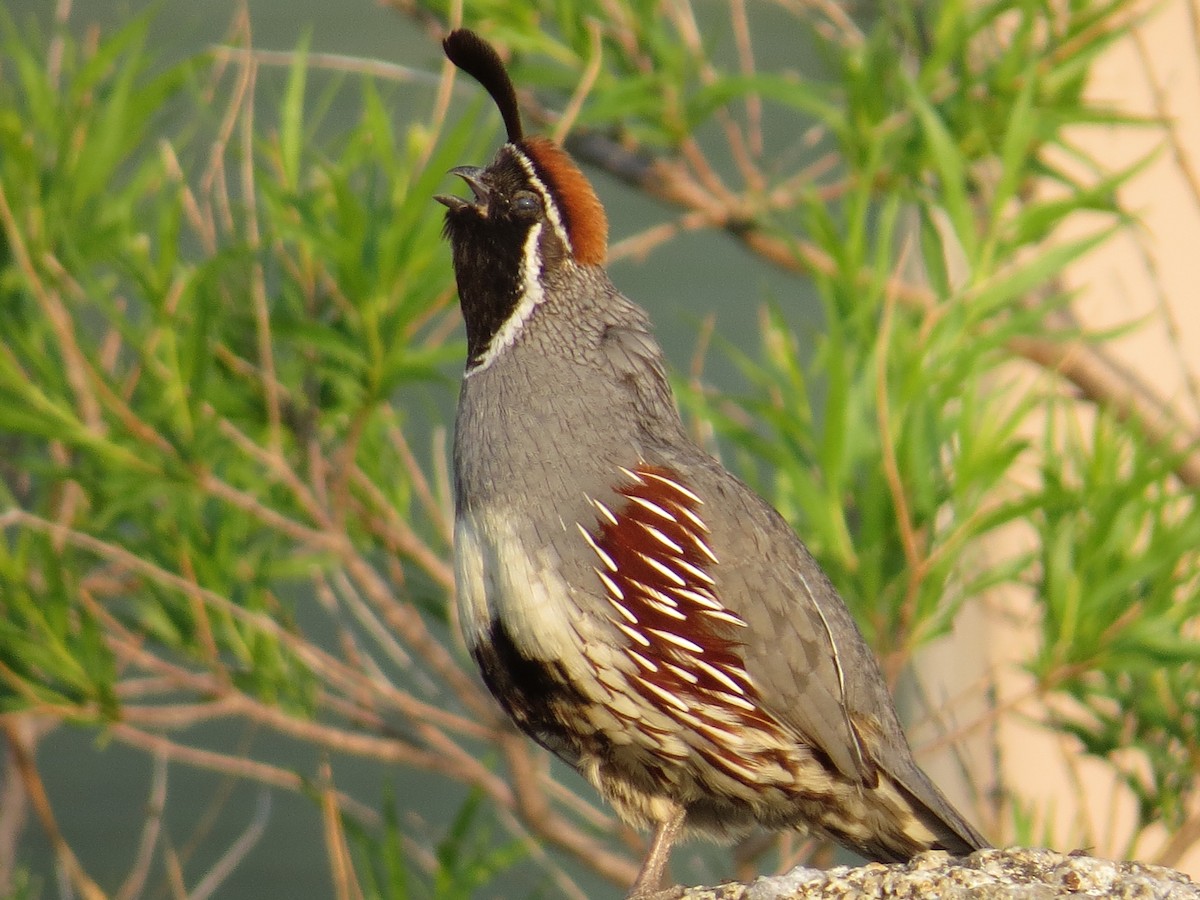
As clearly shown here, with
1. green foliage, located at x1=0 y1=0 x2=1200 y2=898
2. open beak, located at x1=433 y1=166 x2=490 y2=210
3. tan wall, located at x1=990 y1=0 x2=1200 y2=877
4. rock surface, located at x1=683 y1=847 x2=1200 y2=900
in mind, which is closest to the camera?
rock surface, located at x1=683 y1=847 x2=1200 y2=900

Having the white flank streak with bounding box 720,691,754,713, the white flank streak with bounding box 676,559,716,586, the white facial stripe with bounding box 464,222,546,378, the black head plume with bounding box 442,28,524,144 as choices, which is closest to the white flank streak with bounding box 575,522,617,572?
the white flank streak with bounding box 676,559,716,586

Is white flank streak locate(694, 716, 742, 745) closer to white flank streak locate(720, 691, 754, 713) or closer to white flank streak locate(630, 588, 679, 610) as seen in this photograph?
white flank streak locate(720, 691, 754, 713)

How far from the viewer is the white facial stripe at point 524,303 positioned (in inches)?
89.0

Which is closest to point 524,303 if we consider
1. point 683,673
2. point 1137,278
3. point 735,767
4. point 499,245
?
point 499,245

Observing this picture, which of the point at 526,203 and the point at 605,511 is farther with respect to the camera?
the point at 526,203

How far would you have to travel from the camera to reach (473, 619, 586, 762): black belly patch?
2027 millimetres

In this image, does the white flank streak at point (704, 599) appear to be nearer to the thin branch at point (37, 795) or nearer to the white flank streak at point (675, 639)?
the white flank streak at point (675, 639)

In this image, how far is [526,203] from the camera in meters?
2.26

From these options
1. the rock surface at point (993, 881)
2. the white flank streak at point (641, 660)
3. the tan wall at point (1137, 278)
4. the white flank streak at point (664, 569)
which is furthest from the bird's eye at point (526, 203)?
the tan wall at point (1137, 278)

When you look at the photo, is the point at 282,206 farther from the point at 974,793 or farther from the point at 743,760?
the point at 974,793

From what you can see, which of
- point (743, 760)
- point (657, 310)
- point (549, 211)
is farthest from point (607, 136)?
point (743, 760)

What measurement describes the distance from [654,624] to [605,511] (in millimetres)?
157

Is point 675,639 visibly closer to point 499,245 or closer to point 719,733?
point 719,733

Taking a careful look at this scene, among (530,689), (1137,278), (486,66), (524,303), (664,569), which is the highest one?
(1137,278)
